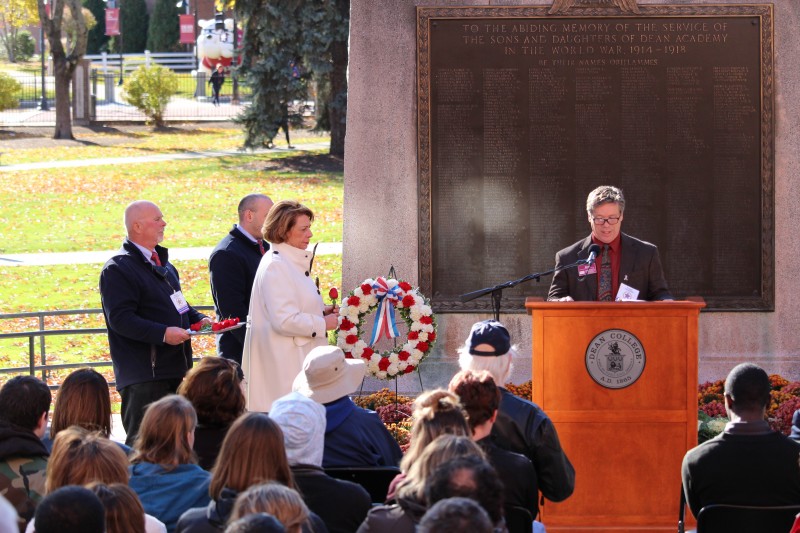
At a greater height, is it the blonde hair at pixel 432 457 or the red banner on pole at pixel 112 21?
the red banner on pole at pixel 112 21

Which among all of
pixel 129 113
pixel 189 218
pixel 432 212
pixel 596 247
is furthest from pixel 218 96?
pixel 596 247

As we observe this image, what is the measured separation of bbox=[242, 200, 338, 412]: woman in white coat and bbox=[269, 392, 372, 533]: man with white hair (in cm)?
279

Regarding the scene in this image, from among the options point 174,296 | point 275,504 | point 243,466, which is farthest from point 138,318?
point 275,504

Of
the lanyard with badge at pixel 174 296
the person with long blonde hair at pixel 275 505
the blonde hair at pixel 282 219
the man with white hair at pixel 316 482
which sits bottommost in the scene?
the man with white hair at pixel 316 482

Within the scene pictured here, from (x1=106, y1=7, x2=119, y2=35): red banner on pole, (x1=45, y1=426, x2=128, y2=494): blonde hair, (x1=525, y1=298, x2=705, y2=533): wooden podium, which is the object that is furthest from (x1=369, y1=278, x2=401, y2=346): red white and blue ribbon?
(x1=106, y1=7, x2=119, y2=35): red banner on pole

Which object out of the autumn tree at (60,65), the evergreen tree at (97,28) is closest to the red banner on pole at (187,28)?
the evergreen tree at (97,28)

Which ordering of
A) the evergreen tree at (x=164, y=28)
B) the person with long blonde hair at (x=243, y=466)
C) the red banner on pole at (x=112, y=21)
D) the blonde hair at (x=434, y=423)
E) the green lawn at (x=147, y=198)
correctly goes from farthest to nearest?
the evergreen tree at (x=164, y=28) → the red banner on pole at (x=112, y=21) → the green lawn at (x=147, y=198) → the blonde hair at (x=434, y=423) → the person with long blonde hair at (x=243, y=466)

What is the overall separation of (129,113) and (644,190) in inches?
1341

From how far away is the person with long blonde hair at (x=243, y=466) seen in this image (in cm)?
459

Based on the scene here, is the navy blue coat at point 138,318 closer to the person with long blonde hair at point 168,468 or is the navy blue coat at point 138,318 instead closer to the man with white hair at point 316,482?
the person with long blonde hair at point 168,468

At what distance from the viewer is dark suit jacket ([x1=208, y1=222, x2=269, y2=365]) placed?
8.76 m

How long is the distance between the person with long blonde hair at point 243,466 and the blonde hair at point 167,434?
60 centimetres

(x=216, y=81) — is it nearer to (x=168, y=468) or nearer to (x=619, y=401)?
(x=619, y=401)

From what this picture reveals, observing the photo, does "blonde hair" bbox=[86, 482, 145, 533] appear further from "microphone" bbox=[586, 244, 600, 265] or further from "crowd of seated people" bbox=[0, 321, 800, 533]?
"microphone" bbox=[586, 244, 600, 265]
